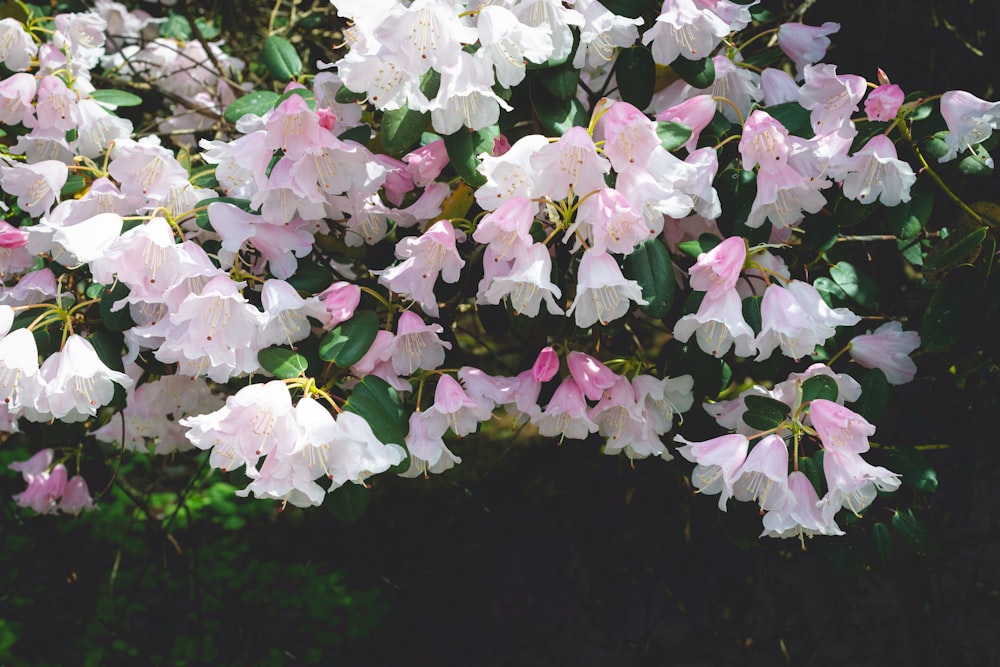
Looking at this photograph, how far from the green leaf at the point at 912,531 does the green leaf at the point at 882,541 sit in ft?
0.10

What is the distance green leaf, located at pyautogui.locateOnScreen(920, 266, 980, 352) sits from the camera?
138cm

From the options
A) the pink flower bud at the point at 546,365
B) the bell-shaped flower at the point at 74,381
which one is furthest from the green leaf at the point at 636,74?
the bell-shaped flower at the point at 74,381

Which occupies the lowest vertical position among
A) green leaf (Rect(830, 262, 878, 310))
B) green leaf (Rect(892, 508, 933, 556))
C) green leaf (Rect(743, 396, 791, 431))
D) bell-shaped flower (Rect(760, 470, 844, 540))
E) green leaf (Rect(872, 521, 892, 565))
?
green leaf (Rect(892, 508, 933, 556))

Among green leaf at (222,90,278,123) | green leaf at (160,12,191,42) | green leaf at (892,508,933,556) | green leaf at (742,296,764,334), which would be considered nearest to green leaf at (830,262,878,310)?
green leaf at (742,296,764,334)

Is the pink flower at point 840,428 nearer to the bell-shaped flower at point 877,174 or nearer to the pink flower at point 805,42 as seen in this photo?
the bell-shaped flower at point 877,174

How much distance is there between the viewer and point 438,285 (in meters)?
1.53

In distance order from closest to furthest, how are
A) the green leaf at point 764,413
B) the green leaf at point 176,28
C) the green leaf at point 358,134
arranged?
the green leaf at point 764,413 < the green leaf at point 358,134 < the green leaf at point 176,28

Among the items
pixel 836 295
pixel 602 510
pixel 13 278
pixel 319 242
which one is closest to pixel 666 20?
pixel 836 295

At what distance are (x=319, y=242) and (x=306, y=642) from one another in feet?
5.88

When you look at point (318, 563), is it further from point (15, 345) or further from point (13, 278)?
point (15, 345)

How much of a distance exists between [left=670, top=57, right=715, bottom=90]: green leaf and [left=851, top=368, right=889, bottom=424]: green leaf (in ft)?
1.74

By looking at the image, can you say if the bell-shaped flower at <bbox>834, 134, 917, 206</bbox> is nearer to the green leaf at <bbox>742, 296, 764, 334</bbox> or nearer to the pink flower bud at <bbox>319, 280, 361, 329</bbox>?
the green leaf at <bbox>742, 296, 764, 334</bbox>

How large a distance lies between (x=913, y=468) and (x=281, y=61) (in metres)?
1.29

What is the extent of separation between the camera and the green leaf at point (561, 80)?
4.33 feet
